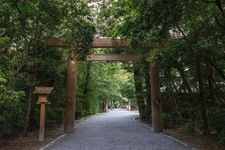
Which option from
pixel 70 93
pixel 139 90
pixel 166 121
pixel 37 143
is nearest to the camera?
pixel 37 143

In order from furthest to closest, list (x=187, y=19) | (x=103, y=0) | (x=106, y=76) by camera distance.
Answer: (x=106, y=76), (x=103, y=0), (x=187, y=19)

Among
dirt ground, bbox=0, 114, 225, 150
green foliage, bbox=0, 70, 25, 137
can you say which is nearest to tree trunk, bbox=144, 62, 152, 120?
dirt ground, bbox=0, 114, 225, 150

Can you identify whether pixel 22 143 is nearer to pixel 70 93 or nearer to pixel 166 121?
pixel 70 93

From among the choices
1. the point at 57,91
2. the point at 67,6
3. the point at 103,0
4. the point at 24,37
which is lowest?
the point at 57,91

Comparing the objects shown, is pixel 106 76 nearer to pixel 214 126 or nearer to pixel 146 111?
pixel 146 111

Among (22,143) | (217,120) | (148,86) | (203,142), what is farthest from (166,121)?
(22,143)

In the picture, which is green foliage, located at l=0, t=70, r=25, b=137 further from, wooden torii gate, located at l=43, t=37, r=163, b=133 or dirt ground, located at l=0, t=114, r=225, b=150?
wooden torii gate, located at l=43, t=37, r=163, b=133

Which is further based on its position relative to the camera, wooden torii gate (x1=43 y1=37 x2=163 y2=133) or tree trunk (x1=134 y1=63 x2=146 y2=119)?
tree trunk (x1=134 y1=63 x2=146 y2=119)

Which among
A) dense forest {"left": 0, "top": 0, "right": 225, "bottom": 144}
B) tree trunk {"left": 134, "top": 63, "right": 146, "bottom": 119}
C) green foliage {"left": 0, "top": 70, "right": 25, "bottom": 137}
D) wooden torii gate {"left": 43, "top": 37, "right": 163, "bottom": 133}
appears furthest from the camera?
tree trunk {"left": 134, "top": 63, "right": 146, "bottom": 119}

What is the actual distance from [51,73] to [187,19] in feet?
23.6

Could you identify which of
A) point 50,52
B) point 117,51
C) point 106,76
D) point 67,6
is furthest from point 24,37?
point 106,76

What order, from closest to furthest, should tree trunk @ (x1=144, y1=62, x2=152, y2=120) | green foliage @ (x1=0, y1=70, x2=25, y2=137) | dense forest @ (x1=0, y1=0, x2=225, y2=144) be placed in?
1. dense forest @ (x1=0, y1=0, x2=225, y2=144)
2. green foliage @ (x1=0, y1=70, x2=25, y2=137)
3. tree trunk @ (x1=144, y1=62, x2=152, y2=120)

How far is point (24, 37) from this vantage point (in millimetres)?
12125

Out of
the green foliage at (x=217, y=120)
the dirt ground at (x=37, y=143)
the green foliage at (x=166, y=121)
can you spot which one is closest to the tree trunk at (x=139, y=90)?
the green foliage at (x=166, y=121)
